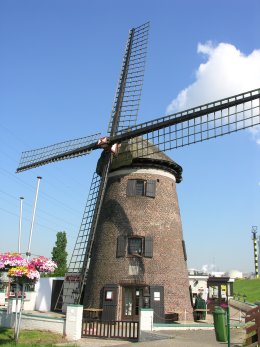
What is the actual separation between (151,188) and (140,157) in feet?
6.15

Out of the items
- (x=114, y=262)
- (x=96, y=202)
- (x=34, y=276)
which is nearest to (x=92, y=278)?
(x=114, y=262)

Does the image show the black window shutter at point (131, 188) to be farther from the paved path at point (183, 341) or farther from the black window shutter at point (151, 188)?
the paved path at point (183, 341)

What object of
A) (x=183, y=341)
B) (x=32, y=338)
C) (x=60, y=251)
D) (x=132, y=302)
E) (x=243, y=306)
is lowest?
(x=32, y=338)

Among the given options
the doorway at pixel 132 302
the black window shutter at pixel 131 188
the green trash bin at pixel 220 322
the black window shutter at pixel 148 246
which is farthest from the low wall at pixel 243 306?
the green trash bin at pixel 220 322

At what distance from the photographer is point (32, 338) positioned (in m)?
17.0

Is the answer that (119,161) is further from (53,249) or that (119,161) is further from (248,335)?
(53,249)

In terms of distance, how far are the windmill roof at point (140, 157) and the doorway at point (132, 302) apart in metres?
6.83

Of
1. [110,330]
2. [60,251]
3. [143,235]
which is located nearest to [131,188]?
[143,235]

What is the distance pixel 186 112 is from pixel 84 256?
9.17 m

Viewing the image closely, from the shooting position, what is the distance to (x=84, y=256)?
2109 cm

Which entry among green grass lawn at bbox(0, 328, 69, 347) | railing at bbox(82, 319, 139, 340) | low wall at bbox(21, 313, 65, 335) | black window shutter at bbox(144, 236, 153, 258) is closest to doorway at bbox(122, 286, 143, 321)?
black window shutter at bbox(144, 236, 153, 258)

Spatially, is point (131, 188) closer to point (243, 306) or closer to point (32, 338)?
point (32, 338)

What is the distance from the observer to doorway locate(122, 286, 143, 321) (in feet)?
68.3

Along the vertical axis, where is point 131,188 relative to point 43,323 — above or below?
above
